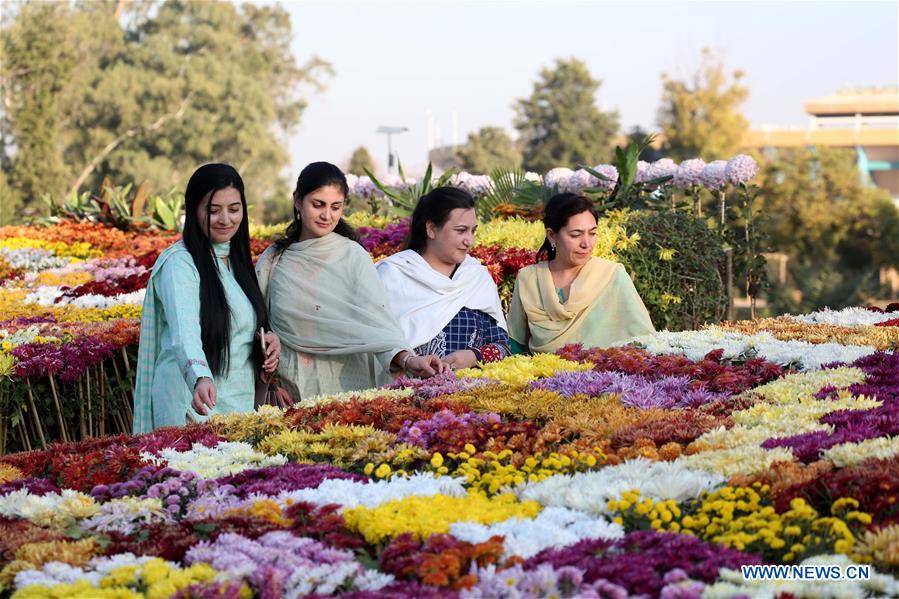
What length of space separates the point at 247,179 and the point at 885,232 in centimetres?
2180

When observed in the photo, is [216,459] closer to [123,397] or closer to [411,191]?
[123,397]

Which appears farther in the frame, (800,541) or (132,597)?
(800,541)

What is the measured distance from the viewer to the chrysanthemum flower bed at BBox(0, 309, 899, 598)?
7.71 feet

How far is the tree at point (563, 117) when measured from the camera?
4853cm

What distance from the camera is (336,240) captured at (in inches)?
A: 212

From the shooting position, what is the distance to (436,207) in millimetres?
5629

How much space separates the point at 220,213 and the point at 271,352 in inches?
25.0

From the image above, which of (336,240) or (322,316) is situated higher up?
(336,240)

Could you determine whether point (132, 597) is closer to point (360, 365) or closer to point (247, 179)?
point (360, 365)

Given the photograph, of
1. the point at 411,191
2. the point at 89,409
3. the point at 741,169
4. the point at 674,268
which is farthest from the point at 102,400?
the point at 741,169

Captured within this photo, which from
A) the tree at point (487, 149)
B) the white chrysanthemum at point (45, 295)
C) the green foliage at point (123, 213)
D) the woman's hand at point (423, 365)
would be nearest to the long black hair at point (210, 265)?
the woman's hand at point (423, 365)

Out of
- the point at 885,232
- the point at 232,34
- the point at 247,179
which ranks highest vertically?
the point at 232,34

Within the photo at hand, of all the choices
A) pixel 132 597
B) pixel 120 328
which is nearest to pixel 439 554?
pixel 132 597

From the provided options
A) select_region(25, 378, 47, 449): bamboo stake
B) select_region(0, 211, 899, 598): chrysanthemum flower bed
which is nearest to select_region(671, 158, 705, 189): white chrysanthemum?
select_region(0, 211, 899, 598): chrysanthemum flower bed
